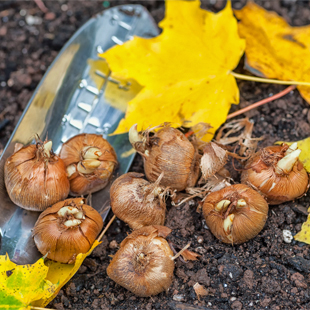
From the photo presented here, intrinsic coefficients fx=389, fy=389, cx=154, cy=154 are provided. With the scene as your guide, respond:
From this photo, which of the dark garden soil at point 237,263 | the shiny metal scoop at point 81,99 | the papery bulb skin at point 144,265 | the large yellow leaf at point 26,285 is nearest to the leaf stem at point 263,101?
the dark garden soil at point 237,263

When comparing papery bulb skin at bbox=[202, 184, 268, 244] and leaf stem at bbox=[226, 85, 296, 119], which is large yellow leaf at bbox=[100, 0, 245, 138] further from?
papery bulb skin at bbox=[202, 184, 268, 244]

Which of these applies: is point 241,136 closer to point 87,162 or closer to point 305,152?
point 305,152

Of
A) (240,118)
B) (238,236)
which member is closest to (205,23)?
(240,118)

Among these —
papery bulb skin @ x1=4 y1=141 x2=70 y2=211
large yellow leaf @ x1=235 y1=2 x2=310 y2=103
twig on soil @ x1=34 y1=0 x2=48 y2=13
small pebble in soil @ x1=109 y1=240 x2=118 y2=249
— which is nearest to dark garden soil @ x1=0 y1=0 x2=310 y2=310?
small pebble in soil @ x1=109 y1=240 x2=118 y2=249

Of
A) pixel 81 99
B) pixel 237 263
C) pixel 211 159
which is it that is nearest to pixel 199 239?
pixel 237 263

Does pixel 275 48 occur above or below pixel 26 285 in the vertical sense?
above

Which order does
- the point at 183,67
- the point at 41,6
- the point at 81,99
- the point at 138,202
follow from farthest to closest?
the point at 41,6
the point at 81,99
the point at 183,67
the point at 138,202
